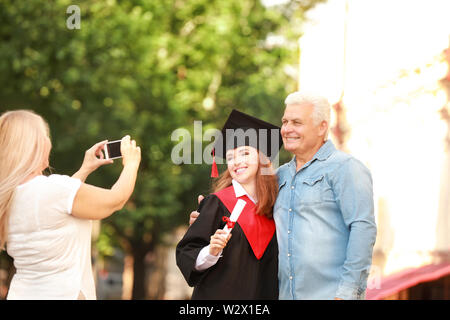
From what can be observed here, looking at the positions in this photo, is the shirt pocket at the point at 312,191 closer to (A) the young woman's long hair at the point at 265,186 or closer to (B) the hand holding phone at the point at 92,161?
(A) the young woman's long hair at the point at 265,186

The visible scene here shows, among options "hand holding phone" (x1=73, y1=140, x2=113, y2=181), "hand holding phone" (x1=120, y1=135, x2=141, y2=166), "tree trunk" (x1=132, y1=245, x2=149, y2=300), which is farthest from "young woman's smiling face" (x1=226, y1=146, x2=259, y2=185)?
"tree trunk" (x1=132, y1=245, x2=149, y2=300)

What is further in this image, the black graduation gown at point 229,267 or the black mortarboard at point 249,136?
the black mortarboard at point 249,136

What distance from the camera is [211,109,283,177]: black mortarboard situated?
3982 millimetres

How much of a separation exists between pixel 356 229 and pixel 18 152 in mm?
1684

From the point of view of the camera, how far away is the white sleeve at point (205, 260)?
3586 millimetres

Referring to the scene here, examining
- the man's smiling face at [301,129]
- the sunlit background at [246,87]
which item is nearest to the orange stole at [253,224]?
the man's smiling face at [301,129]

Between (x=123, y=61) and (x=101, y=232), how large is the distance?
6468 millimetres

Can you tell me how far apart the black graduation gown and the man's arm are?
430 millimetres

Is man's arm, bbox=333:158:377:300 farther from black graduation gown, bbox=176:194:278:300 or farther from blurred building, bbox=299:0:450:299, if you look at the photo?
blurred building, bbox=299:0:450:299

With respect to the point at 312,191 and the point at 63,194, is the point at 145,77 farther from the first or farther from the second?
the point at 63,194

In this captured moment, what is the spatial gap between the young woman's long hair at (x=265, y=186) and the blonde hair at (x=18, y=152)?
3.63 feet

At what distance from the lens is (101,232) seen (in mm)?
19672

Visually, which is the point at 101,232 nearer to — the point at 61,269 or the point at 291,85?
the point at 291,85

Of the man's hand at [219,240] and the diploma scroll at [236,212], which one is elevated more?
the diploma scroll at [236,212]
